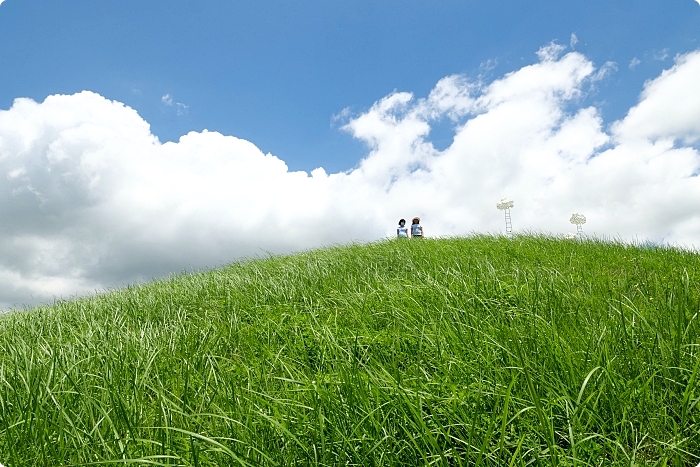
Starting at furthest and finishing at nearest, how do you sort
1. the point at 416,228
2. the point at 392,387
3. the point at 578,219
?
the point at 416,228, the point at 578,219, the point at 392,387

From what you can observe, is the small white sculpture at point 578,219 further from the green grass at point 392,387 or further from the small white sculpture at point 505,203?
the green grass at point 392,387

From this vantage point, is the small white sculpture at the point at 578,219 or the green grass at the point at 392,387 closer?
the green grass at the point at 392,387

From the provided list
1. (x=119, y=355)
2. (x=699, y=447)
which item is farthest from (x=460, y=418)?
(x=119, y=355)

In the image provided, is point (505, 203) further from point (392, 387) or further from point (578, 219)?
point (392, 387)

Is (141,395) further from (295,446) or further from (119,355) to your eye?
(295,446)

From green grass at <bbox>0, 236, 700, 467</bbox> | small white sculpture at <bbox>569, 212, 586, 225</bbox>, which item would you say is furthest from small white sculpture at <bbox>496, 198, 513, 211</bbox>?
green grass at <bbox>0, 236, 700, 467</bbox>

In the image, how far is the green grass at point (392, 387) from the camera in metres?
1.88

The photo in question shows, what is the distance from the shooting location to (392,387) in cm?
212

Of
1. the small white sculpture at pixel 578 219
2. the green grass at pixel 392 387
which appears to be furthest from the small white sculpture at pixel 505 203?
the green grass at pixel 392 387

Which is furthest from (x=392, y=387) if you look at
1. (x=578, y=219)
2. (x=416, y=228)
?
(x=416, y=228)

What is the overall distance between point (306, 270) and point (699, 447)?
5143 mm

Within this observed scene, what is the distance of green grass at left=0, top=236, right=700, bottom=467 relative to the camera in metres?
1.88

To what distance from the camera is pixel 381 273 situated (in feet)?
19.8

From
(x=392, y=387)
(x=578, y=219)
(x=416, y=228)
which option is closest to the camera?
(x=392, y=387)
